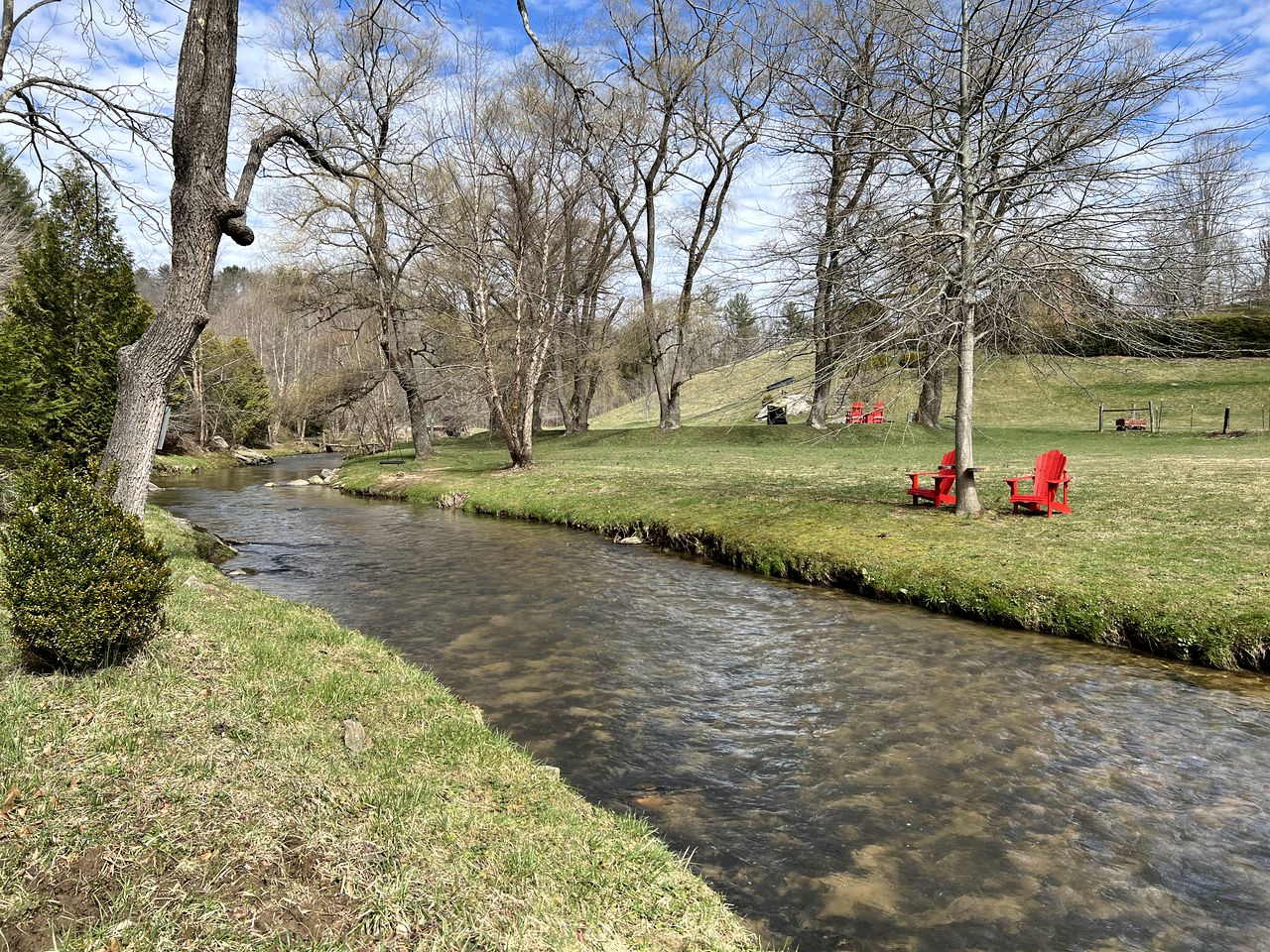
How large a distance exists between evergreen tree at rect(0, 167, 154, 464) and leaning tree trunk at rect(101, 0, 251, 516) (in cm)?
983

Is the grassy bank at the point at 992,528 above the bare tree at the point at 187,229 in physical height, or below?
below

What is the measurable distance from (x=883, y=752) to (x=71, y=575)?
19.4 feet

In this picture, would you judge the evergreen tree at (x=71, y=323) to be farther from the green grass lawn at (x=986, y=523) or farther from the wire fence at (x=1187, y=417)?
the wire fence at (x=1187, y=417)

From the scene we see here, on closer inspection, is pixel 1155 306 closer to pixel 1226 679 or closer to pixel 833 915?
pixel 1226 679

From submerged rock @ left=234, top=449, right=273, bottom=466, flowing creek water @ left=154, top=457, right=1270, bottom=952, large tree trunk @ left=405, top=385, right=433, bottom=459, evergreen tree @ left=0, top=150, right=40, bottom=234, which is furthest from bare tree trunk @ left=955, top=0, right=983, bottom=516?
submerged rock @ left=234, top=449, right=273, bottom=466

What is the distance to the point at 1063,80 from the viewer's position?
30.0 ft

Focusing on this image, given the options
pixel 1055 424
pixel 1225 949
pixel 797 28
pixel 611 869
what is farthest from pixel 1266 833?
pixel 1055 424

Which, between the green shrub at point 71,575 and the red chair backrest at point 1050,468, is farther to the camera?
the red chair backrest at point 1050,468

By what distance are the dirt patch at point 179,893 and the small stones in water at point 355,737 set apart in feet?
3.87

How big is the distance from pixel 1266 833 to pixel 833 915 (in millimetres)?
2935

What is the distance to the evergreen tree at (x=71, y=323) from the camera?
1489cm

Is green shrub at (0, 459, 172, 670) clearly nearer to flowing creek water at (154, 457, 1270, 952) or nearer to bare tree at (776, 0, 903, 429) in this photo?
flowing creek water at (154, 457, 1270, 952)

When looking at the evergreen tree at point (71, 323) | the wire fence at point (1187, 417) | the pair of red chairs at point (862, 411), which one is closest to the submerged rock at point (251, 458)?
the evergreen tree at point (71, 323)

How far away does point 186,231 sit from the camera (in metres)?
6.85
